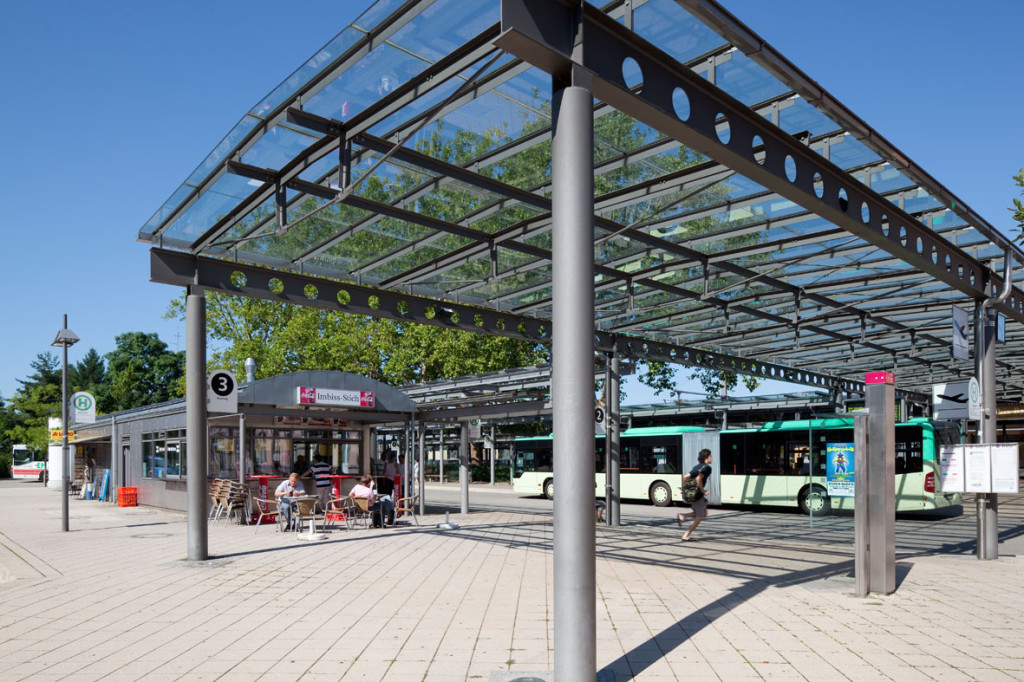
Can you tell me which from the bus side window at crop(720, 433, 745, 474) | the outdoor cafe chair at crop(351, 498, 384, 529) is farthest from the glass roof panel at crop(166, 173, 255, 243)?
the bus side window at crop(720, 433, 745, 474)

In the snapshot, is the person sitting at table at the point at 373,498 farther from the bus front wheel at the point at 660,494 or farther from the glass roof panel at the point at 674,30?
the glass roof panel at the point at 674,30

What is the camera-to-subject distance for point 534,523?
17.9m

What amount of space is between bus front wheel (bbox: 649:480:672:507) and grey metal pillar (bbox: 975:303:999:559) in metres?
13.4

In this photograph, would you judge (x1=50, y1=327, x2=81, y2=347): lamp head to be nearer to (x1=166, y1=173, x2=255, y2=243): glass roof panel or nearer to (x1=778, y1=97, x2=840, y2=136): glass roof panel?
(x1=166, y1=173, x2=255, y2=243): glass roof panel

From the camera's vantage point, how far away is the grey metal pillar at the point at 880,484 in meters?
8.66

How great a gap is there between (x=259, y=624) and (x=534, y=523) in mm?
10990

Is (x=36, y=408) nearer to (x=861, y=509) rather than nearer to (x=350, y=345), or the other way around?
(x=350, y=345)

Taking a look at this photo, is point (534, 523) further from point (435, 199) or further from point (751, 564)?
point (435, 199)

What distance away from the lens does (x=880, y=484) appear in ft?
28.7

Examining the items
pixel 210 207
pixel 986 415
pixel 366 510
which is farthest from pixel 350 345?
pixel 986 415

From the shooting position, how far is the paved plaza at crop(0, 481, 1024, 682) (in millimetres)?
5902

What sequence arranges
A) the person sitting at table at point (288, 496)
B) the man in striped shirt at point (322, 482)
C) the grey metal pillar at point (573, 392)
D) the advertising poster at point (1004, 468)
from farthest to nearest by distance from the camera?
1. the man in striped shirt at point (322, 482)
2. the person sitting at table at point (288, 496)
3. the advertising poster at point (1004, 468)
4. the grey metal pillar at point (573, 392)

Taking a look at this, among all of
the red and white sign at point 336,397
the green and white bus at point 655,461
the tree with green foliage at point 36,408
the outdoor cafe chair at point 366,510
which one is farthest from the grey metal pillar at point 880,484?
the tree with green foliage at point 36,408

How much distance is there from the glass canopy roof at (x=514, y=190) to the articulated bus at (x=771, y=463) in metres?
5.10
